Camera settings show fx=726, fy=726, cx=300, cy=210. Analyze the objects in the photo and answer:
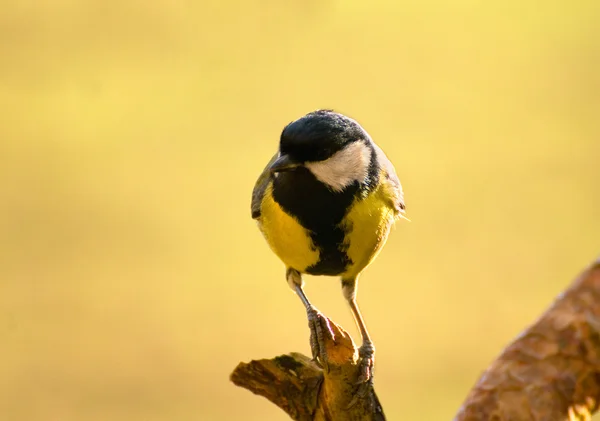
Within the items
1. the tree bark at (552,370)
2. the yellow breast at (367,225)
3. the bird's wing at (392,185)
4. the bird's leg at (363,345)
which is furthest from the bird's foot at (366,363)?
the tree bark at (552,370)

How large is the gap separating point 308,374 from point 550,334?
0.82 m

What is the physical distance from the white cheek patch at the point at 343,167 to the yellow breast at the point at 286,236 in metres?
0.10

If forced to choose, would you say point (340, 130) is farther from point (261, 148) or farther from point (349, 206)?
point (261, 148)

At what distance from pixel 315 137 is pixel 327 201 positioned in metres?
0.12

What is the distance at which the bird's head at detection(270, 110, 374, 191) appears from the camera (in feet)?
3.64

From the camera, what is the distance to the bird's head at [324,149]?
3.64 feet

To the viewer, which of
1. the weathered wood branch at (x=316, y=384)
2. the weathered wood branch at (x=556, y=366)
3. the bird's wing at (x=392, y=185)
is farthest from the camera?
the bird's wing at (x=392, y=185)

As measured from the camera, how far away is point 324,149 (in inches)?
Result: 44.6

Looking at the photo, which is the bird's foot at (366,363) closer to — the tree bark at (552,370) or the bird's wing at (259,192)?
the bird's wing at (259,192)

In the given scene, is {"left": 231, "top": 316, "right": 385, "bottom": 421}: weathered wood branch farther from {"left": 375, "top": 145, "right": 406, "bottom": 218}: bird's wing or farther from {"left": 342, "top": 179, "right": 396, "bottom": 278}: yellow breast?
{"left": 375, "top": 145, "right": 406, "bottom": 218}: bird's wing

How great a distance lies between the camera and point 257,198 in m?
1.38

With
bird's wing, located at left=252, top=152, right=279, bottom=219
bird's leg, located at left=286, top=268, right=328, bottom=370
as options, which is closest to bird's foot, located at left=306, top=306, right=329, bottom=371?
bird's leg, located at left=286, top=268, right=328, bottom=370

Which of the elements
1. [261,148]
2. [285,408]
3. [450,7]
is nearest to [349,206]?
[285,408]

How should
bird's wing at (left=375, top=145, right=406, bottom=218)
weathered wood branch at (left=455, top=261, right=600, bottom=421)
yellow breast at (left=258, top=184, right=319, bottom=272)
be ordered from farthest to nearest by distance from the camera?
bird's wing at (left=375, top=145, right=406, bottom=218)
yellow breast at (left=258, top=184, right=319, bottom=272)
weathered wood branch at (left=455, top=261, right=600, bottom=421)
